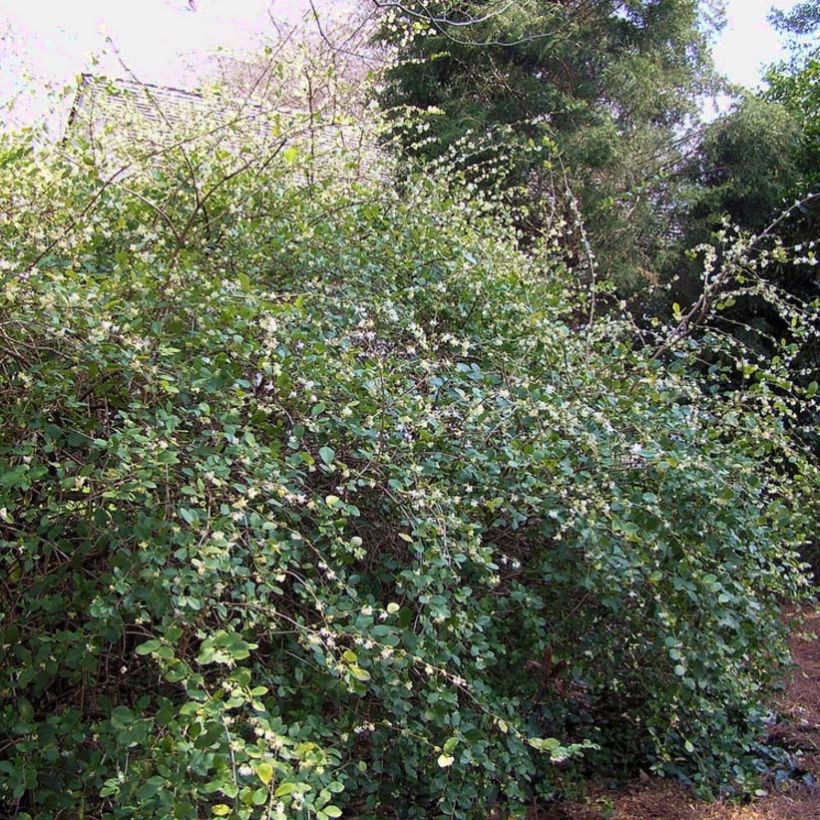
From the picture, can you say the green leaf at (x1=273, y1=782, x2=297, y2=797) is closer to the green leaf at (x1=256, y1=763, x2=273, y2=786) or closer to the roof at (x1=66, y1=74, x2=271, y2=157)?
the green leaf at (x1=256, y1=763, x2=273, y2=786)

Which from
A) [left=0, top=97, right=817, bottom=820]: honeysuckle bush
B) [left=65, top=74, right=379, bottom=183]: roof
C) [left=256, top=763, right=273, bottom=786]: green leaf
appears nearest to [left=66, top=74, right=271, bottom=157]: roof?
[left=65, top=74, right=379, bottom=183]: roof

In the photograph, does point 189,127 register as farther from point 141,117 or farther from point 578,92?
point 578,92

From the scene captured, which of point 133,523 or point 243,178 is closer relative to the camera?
point 133,523

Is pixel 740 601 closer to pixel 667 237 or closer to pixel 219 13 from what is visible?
pixel 667 237

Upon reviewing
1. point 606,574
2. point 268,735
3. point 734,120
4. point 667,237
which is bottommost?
point 268,735

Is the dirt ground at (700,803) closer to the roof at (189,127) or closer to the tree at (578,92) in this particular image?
the roof at (189,127)

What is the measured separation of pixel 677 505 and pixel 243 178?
2066 mm

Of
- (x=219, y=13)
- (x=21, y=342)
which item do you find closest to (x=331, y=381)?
(x=21, y=342)

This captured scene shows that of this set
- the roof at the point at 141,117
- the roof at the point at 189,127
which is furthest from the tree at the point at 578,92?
the roof at the point at 141,117

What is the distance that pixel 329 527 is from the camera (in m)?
2.24

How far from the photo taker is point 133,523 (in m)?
2.11

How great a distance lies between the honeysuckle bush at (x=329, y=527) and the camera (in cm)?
200

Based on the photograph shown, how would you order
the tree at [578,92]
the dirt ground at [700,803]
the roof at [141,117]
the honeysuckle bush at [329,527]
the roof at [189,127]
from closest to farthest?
1. the honeysuckle bush at [329,527]
2. the roof at [189,127]
3. the dirt ground at [700,803]
4. the roof at [141,117]
5. the tree at [578,92]

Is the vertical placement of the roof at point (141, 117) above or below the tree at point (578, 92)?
below
